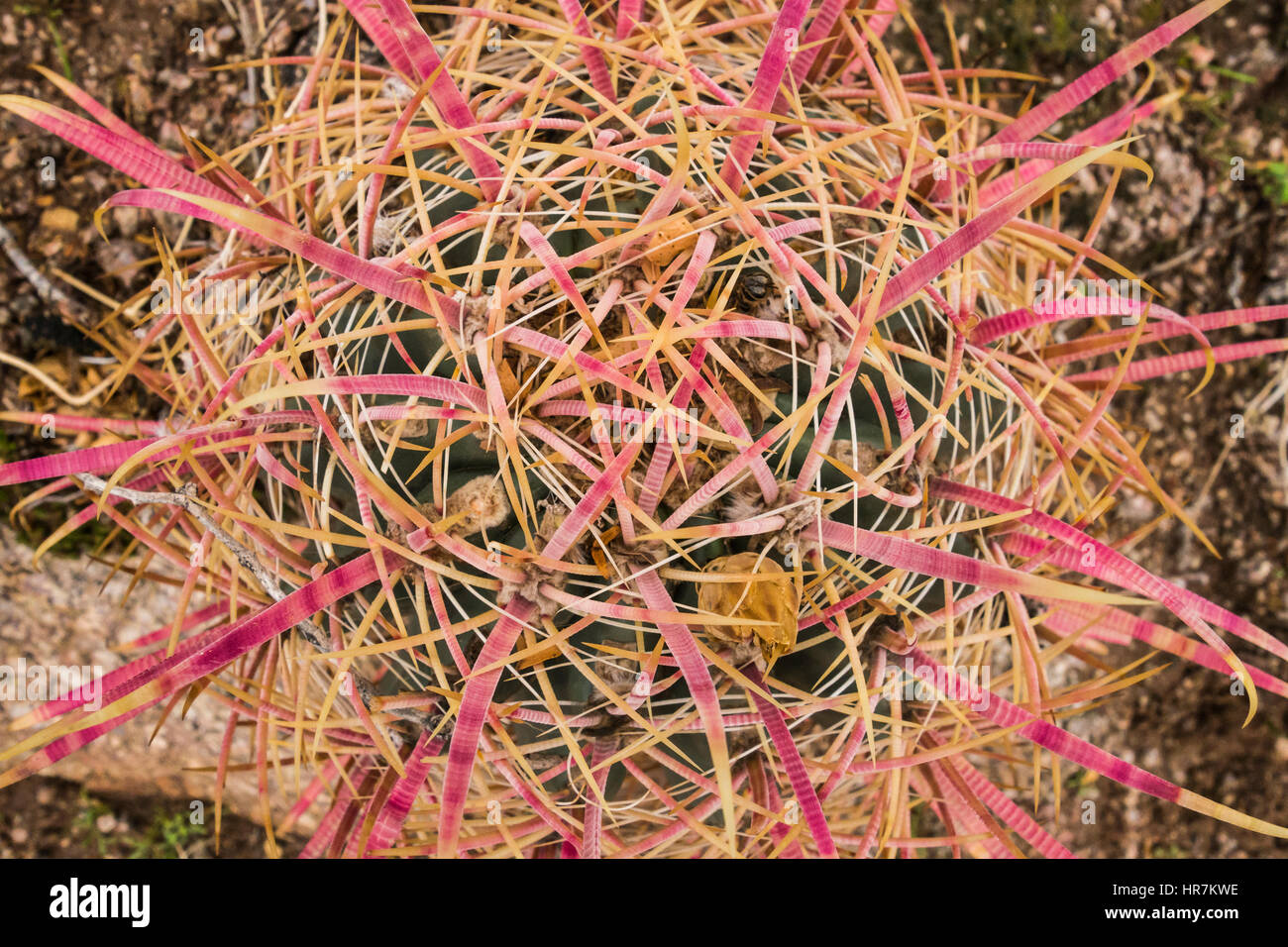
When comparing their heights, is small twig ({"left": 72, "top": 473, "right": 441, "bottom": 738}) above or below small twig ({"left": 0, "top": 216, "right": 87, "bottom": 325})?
below

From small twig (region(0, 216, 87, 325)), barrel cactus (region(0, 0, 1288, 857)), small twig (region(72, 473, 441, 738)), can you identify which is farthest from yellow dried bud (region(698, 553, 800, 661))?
small twig (region(0, 216, 87, 325))

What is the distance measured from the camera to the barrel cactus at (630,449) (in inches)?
19.1

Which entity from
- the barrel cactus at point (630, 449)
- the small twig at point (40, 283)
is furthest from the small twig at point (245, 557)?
the small twig at point (40, 283)

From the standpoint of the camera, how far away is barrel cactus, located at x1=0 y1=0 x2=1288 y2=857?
484 millimetres

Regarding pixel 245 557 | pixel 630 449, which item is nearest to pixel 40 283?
pixel 245 557

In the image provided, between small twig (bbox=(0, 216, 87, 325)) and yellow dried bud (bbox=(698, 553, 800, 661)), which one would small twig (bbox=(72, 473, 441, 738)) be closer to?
yellow dried bud (bbox=(698, 553, 800, 661))

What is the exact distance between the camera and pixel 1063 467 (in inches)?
24.7

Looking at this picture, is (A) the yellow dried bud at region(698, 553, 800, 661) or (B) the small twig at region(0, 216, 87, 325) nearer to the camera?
(A) the yellow dried bud at region(698, 553, 800, 661)

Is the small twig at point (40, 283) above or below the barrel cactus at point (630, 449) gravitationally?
above

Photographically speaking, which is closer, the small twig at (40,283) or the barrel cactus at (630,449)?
the barrel cactus at (630,449)

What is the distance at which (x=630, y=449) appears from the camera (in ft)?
1.47

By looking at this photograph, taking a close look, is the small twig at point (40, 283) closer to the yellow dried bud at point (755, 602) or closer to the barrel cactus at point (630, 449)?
the barrel cactus at point (630, 449)

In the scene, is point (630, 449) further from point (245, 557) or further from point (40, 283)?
point (40, 283)
